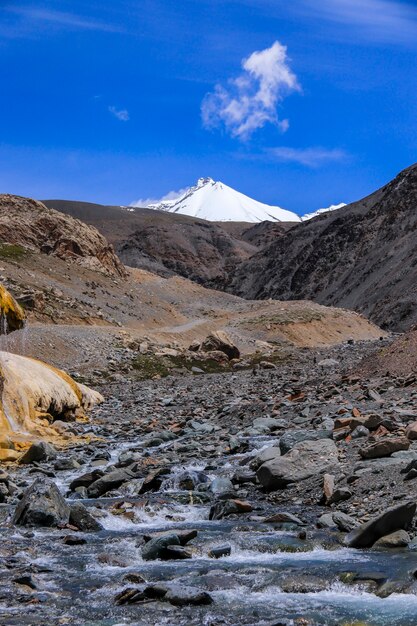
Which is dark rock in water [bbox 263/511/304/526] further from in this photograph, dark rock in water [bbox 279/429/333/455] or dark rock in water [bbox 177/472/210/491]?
dark rock in water [bbox 279/429/333/455]

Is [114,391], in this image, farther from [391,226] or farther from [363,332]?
[391,226]

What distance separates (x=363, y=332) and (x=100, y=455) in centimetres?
6617

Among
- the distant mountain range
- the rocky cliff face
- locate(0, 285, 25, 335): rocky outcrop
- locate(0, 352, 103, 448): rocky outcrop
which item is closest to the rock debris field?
locate(0, 352, 103, 448): rocky outcrop

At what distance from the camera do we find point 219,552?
35.9 ft

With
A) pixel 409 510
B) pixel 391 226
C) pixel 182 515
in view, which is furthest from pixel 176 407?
pixel 391 226

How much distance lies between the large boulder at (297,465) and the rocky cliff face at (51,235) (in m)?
63.1

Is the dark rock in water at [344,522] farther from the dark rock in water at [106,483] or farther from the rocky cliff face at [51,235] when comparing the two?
the rocky cliff face at [51,235]

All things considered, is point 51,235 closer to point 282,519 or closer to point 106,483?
point 106,483

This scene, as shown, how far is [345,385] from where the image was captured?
90.8ft

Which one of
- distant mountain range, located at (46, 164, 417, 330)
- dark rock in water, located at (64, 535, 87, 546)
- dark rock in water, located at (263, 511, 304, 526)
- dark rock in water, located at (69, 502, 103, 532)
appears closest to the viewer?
dark rock in water, located at (64, 535, 87, 546)

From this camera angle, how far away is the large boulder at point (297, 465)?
14805 mm

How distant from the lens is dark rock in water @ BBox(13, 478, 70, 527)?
12.5 metres

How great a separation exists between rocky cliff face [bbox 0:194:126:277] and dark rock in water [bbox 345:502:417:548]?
6757 cm

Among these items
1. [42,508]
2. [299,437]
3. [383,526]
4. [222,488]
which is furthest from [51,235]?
[383,526]
